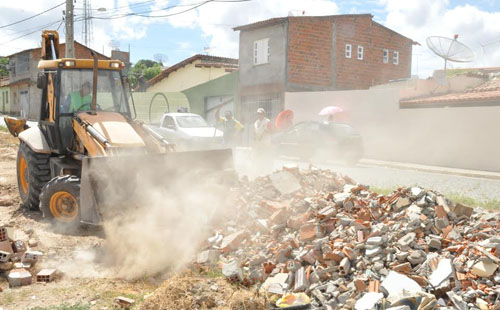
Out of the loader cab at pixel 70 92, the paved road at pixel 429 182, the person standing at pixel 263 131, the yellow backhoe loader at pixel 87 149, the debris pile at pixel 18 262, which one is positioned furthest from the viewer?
the person standing at pixel 263 131

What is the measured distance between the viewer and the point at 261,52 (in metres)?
26.6

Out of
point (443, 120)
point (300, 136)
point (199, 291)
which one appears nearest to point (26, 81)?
point (300, 136)

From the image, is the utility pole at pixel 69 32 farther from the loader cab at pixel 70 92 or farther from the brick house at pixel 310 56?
the loader cab at pixel 70 92

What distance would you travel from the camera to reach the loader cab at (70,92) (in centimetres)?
834

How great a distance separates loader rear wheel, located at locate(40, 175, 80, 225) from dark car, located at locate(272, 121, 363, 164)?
476 inches

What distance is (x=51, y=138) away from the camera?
862cm

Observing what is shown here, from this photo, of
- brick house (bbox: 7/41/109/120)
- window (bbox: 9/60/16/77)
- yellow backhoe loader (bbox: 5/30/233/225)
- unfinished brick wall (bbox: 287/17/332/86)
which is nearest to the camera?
yellow backhoe loader (bbox: 5/30/233/225)

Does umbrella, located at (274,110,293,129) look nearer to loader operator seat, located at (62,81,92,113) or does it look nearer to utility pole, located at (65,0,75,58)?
utility pole, located at (65,0,75,58)

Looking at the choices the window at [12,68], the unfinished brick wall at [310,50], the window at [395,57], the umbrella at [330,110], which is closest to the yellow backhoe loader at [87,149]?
the umbrella at [330,110]

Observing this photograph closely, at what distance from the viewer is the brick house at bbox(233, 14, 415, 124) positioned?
24.9 m

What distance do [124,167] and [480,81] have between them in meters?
19.7

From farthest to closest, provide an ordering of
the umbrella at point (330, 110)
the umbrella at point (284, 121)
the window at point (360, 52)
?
1. the window at point (360, 52)
2. the umbrella at point (330, 110)
3. the umbrella at point (284, 121)

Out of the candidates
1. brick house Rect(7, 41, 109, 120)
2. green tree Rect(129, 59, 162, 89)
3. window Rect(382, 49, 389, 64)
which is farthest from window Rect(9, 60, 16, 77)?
window Rect(382, 49, 389, 64)

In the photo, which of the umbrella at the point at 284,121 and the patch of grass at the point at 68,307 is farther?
the umbrella at the point at 284,121
